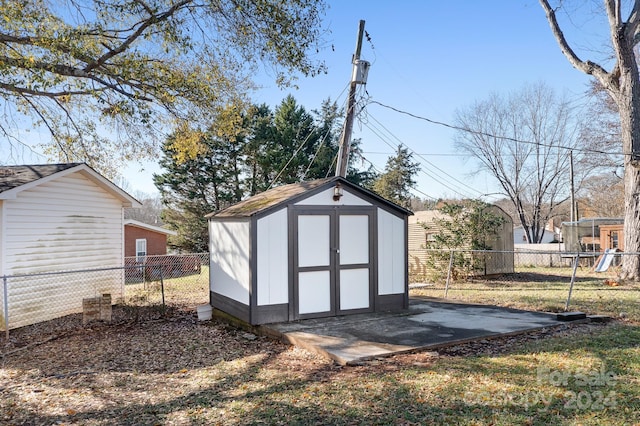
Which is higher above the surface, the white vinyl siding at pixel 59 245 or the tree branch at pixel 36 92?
the tree branch at pixel 36 92

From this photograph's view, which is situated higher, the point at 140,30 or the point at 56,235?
the point at 140,30

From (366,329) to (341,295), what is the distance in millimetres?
1053

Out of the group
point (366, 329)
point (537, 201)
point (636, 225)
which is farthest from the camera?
point (537, 201)

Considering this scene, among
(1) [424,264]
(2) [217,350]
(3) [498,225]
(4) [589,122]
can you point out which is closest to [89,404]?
(2) [217,350]

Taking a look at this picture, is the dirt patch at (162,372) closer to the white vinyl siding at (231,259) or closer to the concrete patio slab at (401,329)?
the concrete patio slab at (401,329)

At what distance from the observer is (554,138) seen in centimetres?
2733

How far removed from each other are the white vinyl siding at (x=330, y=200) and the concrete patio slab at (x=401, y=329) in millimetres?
1901

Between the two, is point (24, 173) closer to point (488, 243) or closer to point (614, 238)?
point (488, 243)

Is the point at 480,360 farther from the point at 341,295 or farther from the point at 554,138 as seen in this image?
the point at 554,138

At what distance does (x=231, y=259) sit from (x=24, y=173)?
504 cm

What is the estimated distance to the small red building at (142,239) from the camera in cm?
2008

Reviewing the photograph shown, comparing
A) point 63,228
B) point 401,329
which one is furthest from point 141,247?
point 401,329

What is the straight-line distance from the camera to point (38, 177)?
8.36 m

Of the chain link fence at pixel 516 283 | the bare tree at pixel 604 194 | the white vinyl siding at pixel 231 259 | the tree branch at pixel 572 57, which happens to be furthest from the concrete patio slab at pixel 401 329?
the bare tree at pixel 604 194
